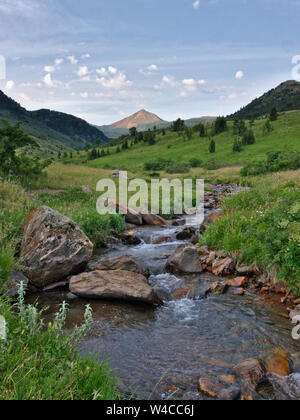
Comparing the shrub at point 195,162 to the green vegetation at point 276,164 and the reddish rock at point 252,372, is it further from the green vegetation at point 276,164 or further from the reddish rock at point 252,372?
the reddish rock at point 252,372

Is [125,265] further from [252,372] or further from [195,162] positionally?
[195,162]

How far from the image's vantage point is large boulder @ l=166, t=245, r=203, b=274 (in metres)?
8.97

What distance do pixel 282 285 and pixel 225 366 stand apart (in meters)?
3.31

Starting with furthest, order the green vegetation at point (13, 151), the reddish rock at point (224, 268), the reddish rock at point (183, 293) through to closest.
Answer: the green vegetation at point (13, 151)
the reddish rock at point (224, 268)
the reddish rock at point (183, 293)

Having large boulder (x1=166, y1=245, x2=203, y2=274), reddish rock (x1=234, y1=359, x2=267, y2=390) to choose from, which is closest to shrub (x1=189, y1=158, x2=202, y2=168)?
large boulder (x1=166, y1=245, x2=203, y2=274)

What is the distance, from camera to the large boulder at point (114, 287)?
688 centimetres

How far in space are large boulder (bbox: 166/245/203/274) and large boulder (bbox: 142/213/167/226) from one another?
6988 mm

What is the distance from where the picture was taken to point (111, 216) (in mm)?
14586

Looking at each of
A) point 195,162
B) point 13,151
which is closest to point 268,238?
point 13,151

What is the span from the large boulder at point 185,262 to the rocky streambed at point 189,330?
0.03 m

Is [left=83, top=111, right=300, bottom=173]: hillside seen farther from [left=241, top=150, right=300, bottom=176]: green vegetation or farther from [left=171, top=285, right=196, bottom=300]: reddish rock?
[left=171, top=285, right=196, bottom=300]: reddish rock

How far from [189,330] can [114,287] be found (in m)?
2.08

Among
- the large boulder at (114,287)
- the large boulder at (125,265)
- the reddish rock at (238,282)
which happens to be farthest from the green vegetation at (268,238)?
the large boulder at (114,287)
